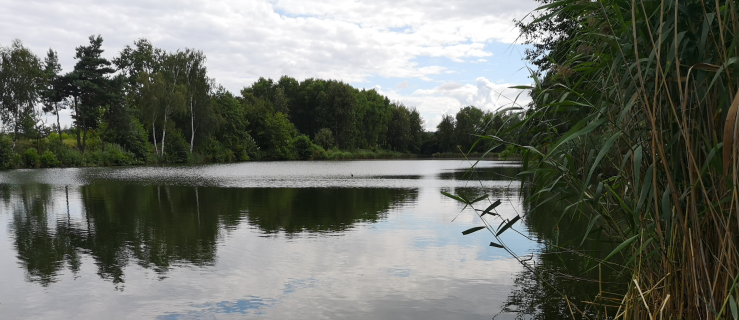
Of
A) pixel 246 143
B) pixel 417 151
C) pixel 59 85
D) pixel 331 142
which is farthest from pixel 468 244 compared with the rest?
pixel 417 151

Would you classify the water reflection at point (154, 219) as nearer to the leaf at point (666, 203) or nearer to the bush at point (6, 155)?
the leaf at point (666, 203)

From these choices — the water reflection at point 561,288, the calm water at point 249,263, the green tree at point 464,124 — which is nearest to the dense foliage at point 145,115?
the green tree at point 464,124

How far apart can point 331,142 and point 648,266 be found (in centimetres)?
6800

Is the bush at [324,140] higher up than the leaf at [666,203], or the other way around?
the bush at [324,140]

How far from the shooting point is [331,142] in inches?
2788

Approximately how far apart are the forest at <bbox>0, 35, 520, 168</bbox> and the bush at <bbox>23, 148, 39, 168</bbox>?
0.18 feet

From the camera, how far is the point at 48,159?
3556cm

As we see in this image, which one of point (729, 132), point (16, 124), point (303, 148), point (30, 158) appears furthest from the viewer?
point (303, 148)

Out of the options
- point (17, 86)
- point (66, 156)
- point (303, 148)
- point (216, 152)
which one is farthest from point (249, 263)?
point (303, 148)

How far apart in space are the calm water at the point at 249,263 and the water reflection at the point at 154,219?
1.3 inches

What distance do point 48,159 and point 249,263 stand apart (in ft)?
113

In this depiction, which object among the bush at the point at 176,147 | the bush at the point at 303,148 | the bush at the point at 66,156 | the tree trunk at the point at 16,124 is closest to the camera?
the tree trunk at the point at 16,124

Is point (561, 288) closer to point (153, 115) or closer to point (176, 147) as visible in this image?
point (153, 115)

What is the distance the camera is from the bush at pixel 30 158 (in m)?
34.5
